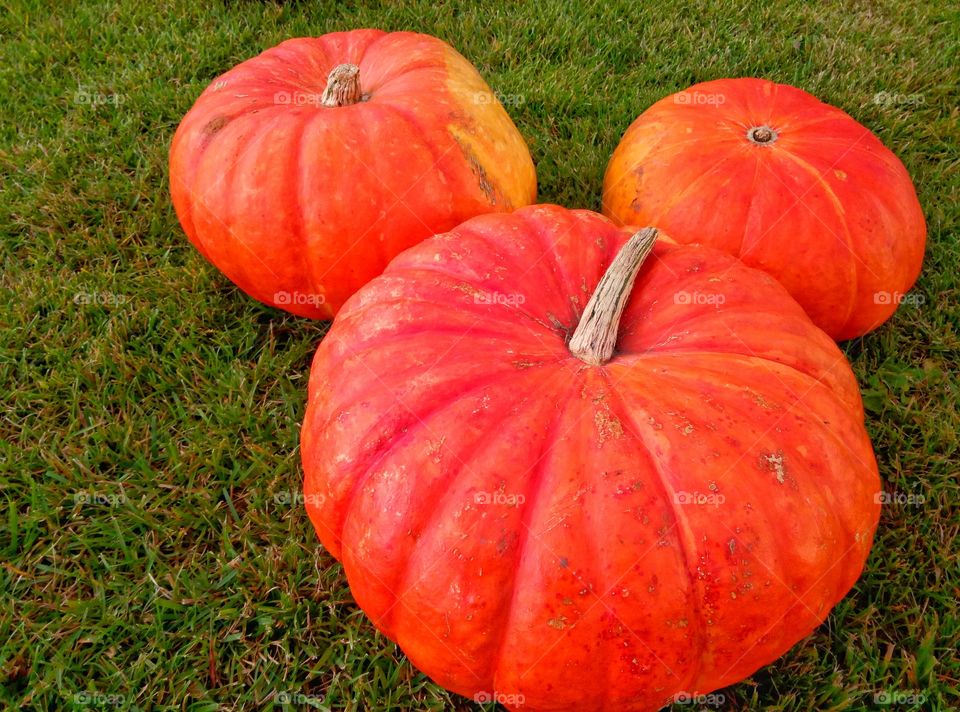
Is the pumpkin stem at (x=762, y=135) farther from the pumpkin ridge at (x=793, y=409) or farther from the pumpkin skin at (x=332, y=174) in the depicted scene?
the pumpkin ridge at (x=793, y=409)

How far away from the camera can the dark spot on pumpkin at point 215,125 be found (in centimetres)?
280

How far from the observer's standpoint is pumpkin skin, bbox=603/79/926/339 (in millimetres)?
2652

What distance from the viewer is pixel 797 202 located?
2664 millimetres

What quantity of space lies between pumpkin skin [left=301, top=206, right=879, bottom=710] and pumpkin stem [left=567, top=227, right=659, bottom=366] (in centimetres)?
5

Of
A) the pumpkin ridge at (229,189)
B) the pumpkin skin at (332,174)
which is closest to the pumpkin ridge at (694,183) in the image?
the pumpkin skin at (332,174)

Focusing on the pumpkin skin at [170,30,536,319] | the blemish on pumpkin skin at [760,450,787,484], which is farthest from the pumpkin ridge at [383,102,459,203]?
the blemish on pumpkin skin at [760,450,787,484]

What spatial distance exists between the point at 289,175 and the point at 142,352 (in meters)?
1.06

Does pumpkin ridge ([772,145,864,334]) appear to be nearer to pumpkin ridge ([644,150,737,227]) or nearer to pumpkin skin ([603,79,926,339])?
pumpkin skin ([603,79,926,339])

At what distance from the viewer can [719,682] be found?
1.85 m

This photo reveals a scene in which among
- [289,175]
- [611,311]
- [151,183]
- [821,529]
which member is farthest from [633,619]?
[151,183]

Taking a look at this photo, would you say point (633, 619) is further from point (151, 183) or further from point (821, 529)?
point (151, 183)

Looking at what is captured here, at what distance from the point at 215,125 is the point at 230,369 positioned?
3.15 feet

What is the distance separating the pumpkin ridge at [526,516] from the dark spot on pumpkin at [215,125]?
186 centimetres

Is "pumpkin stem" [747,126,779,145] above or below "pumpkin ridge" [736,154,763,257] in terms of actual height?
above
